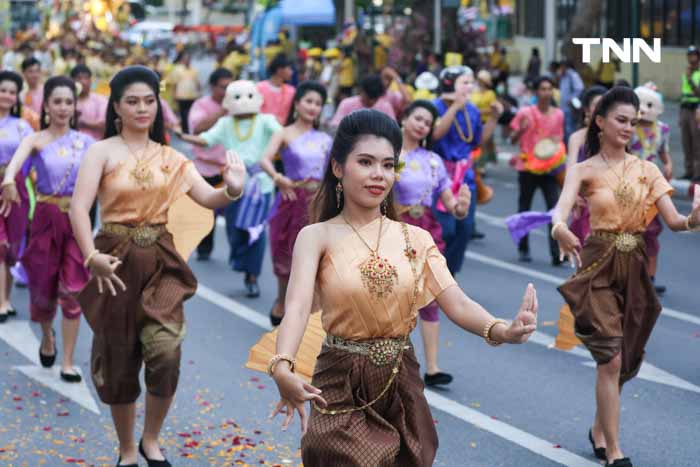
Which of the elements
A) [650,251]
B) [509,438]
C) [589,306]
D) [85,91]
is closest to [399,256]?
[589,306]

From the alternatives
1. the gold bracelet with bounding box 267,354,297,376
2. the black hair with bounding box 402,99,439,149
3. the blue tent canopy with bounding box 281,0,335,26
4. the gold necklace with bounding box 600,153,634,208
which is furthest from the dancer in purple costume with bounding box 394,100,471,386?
the blue tent canopy with bounding box 281,0,335,26

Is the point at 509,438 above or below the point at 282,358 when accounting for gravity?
below

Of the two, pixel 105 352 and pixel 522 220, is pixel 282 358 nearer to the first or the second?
pixel 105 352

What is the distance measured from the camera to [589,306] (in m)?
7.33

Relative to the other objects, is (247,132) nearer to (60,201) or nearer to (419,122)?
(60,201)

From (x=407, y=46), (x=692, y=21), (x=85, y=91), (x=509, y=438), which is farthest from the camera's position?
(x=692, y=21)

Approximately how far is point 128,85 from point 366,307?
266 centimetres

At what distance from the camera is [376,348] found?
5043 mm

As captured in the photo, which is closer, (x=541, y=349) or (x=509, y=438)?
(x=509, y=438)

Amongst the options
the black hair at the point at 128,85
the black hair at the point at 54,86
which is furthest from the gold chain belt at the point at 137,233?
the black hair at the point at 54,86

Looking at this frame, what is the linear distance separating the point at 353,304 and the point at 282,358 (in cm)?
37

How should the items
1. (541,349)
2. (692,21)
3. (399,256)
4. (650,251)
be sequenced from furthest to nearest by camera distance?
(692,21)
(650,251)
(541,349)
(399,256)

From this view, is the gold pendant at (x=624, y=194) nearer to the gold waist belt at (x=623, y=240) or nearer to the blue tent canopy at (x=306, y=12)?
the gold waist belt at (x=623, y=240)

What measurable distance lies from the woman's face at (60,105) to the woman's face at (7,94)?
5.60 ft
